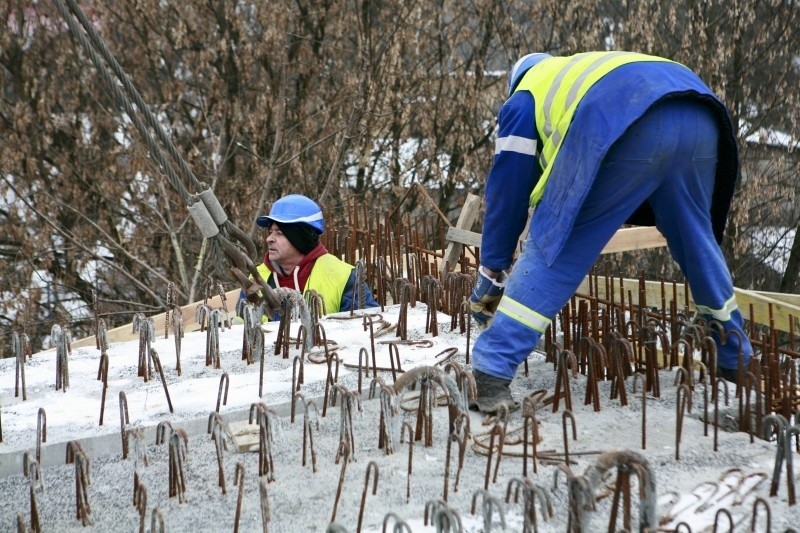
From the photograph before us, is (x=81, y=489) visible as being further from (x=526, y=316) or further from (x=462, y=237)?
(x=462, y=237)

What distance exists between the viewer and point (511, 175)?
4.00 m

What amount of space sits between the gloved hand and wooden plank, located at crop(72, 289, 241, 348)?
1.55 metres

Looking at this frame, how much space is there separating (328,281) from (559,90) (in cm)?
239

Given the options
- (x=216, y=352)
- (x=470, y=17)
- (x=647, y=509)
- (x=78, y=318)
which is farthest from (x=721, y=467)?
(x=470, y=17)

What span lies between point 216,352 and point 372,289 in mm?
2139

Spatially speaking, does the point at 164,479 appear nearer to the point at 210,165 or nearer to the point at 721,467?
the point at 721,467

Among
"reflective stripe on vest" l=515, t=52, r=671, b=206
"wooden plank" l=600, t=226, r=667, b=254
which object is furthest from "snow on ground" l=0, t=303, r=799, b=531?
"wooden plank" l=600, t=226, r=667, b=254

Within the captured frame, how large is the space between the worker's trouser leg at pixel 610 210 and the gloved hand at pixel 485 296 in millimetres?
535

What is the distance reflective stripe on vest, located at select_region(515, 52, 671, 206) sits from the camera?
3.75 metres

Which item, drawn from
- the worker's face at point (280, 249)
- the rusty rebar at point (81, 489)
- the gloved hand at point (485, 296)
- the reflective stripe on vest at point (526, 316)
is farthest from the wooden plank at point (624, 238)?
the rusty rebar at point (81, 489)

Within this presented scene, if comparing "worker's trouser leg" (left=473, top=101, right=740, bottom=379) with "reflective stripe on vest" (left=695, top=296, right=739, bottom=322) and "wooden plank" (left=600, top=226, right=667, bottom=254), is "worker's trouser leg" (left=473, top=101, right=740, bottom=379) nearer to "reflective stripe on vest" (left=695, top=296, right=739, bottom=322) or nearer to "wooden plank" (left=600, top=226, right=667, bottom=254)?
"reflective stripe on vest" (left=695, top=296, right=739, bottom=322)

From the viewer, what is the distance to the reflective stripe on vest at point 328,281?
5820 mm

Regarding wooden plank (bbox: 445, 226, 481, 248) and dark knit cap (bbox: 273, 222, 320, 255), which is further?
wooden plank (bbox: 445, 226, 481, 248)

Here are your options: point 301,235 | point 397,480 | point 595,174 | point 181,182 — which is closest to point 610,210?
point 595,174
